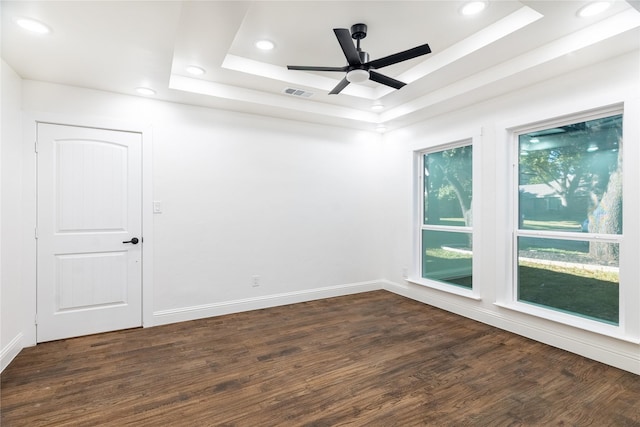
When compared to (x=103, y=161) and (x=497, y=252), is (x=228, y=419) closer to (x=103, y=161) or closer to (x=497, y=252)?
(x=103, y=161)

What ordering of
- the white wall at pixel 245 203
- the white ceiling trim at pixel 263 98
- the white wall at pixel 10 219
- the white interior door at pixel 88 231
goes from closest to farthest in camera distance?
the white wall at pixel 10 219 → the white interior door at pixel 88 231 → the white ceiling trim at pixel 263 98 → the white wall at pixel 245 203

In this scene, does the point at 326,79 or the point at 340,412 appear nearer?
the point at 340,412

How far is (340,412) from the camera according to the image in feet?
7.00

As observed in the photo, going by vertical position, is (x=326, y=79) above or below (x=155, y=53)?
above

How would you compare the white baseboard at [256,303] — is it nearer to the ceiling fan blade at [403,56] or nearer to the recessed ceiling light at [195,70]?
the recessed ceiling light at [195,70]

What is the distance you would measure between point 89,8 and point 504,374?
3898 millimetres

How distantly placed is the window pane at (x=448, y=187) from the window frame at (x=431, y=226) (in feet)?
0.19

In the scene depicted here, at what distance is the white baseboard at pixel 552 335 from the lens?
8.80 ft

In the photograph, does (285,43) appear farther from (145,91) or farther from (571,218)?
(571,218)

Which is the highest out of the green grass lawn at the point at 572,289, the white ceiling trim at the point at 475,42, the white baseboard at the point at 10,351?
the white ceiling trim at the point at 475,42

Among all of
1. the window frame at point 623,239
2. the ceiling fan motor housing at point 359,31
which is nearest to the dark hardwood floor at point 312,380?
the window frame at point 623,239

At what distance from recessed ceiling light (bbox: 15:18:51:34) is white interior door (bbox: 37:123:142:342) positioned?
121cm

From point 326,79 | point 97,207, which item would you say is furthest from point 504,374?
point 97,207

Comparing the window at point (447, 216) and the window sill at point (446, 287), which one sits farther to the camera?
the window at point (447, 216)
